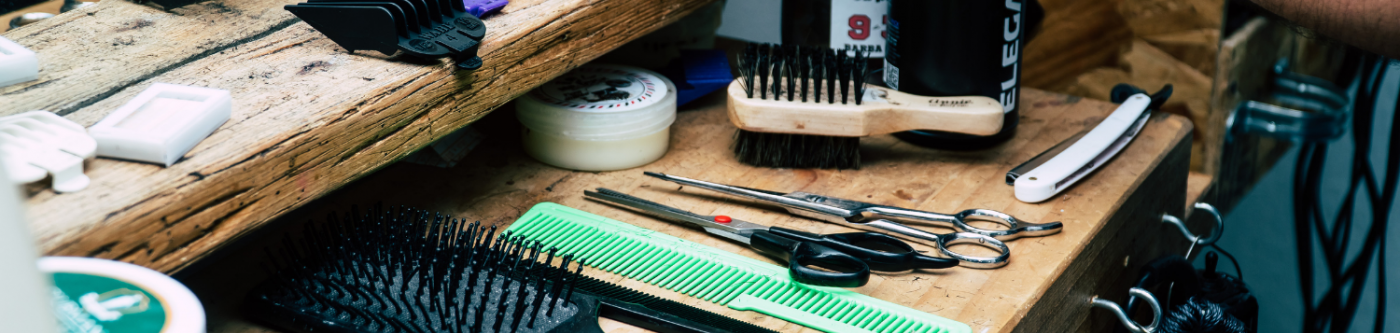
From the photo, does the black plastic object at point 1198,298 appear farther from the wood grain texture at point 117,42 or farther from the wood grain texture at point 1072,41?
the wood grain texture at point 117,42

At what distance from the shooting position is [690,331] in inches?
20.9

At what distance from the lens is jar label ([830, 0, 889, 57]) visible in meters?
0.89

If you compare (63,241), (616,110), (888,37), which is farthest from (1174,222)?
(63,241)

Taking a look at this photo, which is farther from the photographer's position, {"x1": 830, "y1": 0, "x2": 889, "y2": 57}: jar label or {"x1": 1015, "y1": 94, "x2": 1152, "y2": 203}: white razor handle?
{"x1": 830, "y1": 0, "x2": 889, "y2": 57}: jar label

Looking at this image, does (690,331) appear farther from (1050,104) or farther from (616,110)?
(1050,104)

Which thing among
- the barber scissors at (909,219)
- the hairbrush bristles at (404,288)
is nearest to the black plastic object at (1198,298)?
the barber scissors at (909,219)

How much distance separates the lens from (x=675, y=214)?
2.27ft

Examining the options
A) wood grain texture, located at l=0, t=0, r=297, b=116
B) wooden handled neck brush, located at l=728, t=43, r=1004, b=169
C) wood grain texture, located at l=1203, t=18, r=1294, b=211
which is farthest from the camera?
wood grain texture, located at l=1203, t=18, r=1294, b=211

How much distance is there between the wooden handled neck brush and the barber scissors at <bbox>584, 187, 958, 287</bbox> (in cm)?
11

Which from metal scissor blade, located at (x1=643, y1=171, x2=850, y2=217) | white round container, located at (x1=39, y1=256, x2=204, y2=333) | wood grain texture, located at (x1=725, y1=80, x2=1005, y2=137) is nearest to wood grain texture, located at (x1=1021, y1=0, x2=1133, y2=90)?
wood grain texture, located at (x1=725, y1=80, x2=1005, y2=137)

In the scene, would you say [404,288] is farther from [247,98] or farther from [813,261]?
[813,261]

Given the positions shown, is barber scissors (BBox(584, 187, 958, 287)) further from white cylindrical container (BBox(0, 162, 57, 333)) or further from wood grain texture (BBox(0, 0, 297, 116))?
white cylindrical container (BBox(0, 162, 57, 333))

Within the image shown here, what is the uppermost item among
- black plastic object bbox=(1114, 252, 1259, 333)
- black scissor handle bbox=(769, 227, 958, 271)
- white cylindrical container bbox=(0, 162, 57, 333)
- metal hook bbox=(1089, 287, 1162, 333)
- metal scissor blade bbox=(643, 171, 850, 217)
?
white cylindrical container bbox=(0, 162, 57, 333)

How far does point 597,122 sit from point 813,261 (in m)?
0.25
